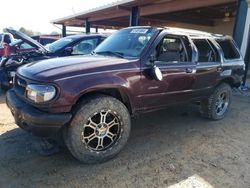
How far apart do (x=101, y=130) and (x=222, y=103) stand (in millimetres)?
3356

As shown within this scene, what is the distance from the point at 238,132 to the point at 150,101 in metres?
2.09

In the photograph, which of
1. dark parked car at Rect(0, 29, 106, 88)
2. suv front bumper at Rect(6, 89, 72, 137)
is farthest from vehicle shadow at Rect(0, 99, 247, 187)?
dark parked car at Rect(0, 29, 106, 88)

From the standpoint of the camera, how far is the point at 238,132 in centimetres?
533

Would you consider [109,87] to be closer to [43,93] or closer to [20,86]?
[43,93]

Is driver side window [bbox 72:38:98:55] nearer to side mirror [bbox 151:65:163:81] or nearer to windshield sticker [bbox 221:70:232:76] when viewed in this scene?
windshield sticker [bbox 221:70:232:76]

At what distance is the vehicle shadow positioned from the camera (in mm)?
3398

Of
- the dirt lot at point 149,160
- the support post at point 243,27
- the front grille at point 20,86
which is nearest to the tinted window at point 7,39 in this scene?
the dirt lot at point 149,160

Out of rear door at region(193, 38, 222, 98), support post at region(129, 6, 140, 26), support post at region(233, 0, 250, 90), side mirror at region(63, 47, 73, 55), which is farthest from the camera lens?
support post at region(129, 6, 140, 26)

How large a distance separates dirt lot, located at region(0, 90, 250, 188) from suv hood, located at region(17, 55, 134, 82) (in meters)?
1.15

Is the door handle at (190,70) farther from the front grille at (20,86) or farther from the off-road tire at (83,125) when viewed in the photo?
the front grille at (20,86)

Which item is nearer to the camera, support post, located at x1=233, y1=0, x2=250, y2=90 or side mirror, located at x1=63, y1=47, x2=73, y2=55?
side mirror, located at x1=63, y1=47, x2=73, y2=55

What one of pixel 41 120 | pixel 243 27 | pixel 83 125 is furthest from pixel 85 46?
pixel 243 27

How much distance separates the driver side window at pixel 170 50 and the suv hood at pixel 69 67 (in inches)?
25.8

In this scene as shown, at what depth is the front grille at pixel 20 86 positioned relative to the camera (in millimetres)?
3812
